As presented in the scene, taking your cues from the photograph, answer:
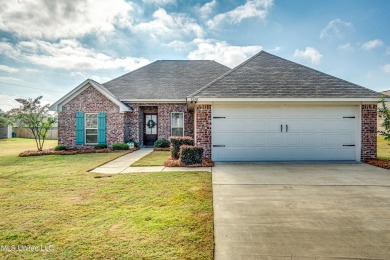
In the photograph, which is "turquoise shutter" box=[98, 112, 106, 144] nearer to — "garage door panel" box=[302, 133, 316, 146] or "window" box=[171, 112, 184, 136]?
"window" box=[171, 112, 184, 136]

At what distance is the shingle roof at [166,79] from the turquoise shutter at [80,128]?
8.90ft

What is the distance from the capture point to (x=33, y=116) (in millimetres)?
13492

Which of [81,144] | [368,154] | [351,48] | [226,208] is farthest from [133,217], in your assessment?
[351,48]

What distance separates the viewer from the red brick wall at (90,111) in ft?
45.6

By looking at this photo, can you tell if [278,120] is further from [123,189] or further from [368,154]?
[123,189]

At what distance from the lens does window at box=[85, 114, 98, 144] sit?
1412cm

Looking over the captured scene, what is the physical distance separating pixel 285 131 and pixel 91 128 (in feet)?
38.5

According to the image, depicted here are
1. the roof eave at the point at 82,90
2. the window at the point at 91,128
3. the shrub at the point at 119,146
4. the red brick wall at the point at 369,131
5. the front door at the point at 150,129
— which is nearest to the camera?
the red brick wall at the point at 369,131

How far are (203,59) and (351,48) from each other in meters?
10.9

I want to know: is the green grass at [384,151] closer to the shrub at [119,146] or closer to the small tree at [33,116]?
the shrub at [119,146]

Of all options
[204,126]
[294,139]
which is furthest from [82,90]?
[294,139]

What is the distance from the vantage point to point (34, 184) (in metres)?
5.95

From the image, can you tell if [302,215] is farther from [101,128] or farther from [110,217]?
[101,128]

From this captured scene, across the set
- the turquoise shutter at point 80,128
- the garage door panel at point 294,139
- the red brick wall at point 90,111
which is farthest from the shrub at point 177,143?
the turquoise shutter at point 80,128
